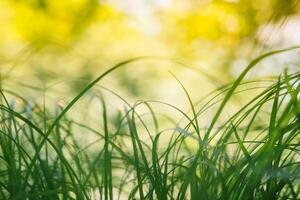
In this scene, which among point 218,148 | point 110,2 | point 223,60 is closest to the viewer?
point 218,148

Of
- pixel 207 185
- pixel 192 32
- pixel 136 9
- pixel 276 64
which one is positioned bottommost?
pixel 207 185

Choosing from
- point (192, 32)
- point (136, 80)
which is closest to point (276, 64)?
point (136, 80)

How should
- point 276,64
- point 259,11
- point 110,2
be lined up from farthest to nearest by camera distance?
point 110,2, point 259,11, point 276,64

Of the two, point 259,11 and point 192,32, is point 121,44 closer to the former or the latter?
point 192,32

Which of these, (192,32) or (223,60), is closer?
(223,60)

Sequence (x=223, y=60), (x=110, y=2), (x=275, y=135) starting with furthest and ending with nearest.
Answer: (x=110, y=2) < (x=223, y=60) < (x=275, y=135)

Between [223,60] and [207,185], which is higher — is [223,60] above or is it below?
above

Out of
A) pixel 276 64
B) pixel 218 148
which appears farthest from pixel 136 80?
pixel 218 148

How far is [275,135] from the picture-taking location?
2.13ft

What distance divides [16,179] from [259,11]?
7.73 ft

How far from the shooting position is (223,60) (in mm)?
3080

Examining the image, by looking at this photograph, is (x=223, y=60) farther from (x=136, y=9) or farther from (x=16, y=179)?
(x=16, y=179)

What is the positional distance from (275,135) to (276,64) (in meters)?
1.49

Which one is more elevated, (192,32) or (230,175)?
(192,32)
